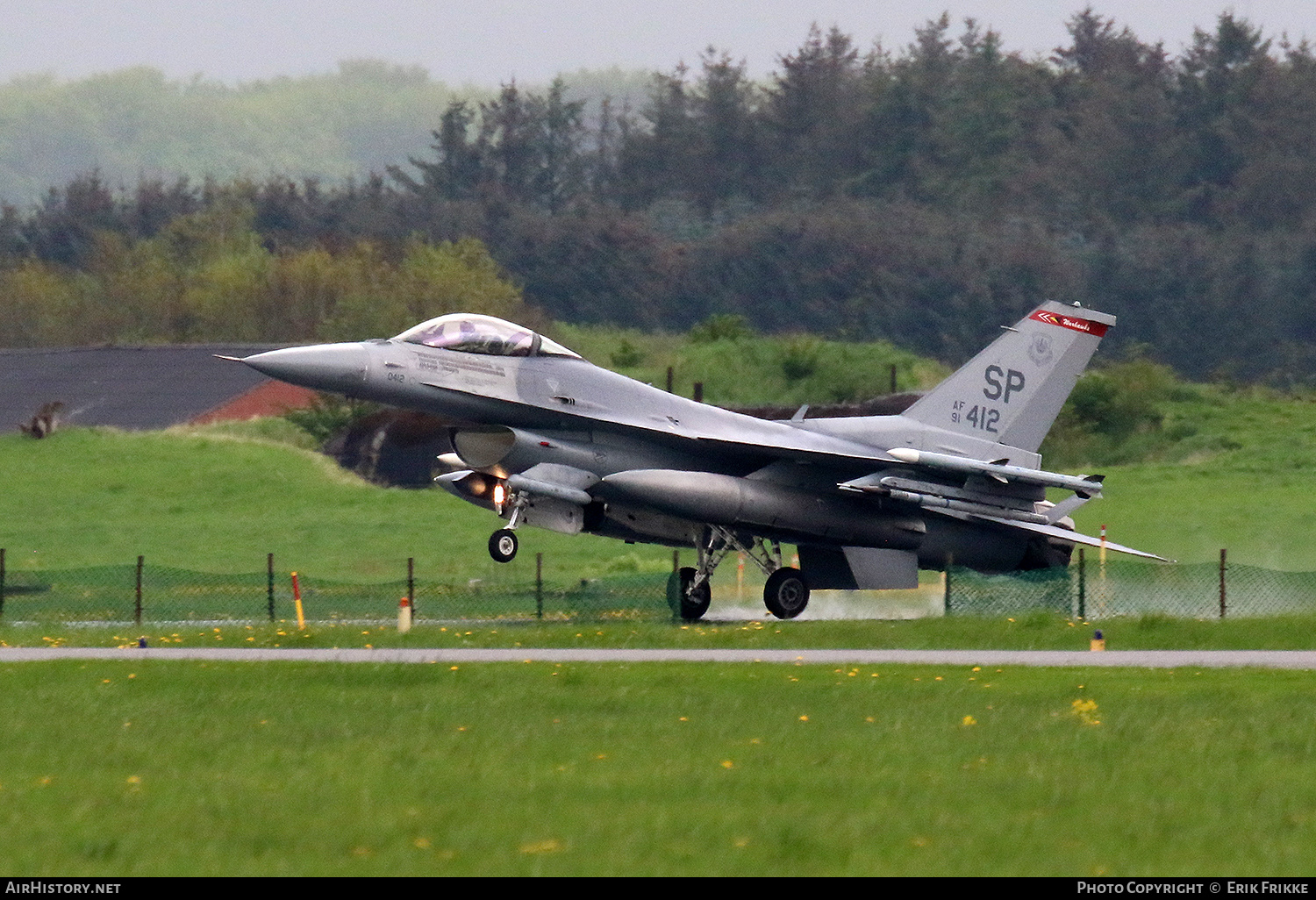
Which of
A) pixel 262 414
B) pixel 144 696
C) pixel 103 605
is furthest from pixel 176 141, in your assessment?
pixel 144 696

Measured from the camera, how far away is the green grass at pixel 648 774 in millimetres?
8656

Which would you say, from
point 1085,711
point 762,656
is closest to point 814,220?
point 762,656

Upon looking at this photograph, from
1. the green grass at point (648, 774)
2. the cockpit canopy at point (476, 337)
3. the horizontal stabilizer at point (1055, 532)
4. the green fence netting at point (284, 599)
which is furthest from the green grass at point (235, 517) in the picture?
the green grass at point (648, 774)

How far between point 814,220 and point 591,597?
138 feet

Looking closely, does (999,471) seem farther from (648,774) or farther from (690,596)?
(648,774)

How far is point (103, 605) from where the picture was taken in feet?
90.8

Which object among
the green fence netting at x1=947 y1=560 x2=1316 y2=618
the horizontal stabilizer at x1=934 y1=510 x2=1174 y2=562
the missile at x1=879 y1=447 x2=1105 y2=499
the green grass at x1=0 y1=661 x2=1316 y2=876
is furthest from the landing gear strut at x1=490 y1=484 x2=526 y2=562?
the green grass at x1=0 y1=661 x2=1316 y2=876

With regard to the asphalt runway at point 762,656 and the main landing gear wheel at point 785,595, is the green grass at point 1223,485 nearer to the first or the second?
the main landing gear wheel at point 785,595

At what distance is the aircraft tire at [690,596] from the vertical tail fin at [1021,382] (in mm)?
3997

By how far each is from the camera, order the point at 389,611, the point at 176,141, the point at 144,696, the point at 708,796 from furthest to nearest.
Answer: the point at 176,141, the point at 389,611, the point at 144,696, the point at 708,796

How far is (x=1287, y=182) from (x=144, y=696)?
58891 mm

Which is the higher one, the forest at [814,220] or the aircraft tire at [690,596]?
the forest at [814,220]

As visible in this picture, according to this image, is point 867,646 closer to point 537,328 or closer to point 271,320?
point 537,328

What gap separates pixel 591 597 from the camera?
27109 mm
